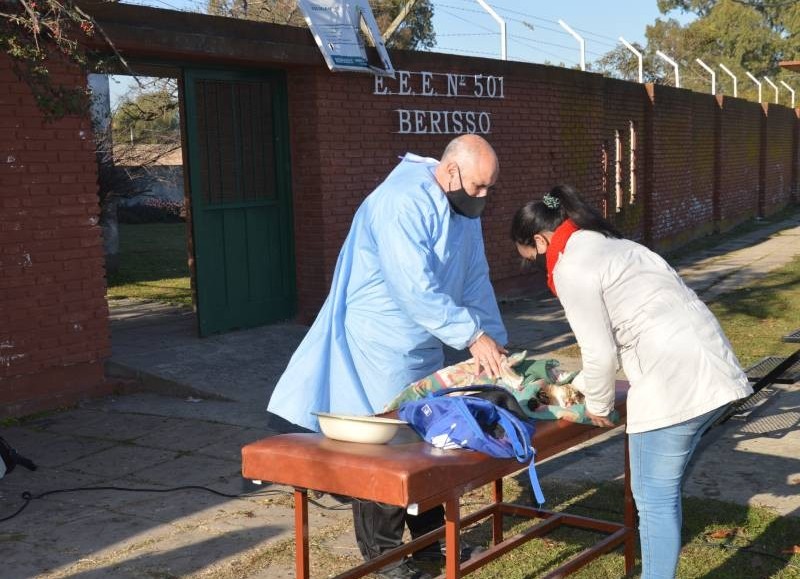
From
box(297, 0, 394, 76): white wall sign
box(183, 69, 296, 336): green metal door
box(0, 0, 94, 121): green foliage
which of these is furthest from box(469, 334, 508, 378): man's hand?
box(297, 0, 394, 76): white wall sign

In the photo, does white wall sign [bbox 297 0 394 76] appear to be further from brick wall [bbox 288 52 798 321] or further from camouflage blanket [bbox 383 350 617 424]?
camouflage blanket [bbox 383 350 617 424]

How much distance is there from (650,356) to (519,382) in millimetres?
725

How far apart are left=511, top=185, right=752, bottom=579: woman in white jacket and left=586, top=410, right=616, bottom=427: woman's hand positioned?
116mm

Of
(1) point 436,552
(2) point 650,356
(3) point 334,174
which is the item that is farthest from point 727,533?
(3) point 334,174

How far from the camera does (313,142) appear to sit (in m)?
10.5

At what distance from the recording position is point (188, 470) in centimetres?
655

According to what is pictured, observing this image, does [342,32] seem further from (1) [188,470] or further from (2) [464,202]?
(2) [464,202]

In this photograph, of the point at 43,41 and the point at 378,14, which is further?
the point at 378,14

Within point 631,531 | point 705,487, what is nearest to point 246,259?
point 705,487

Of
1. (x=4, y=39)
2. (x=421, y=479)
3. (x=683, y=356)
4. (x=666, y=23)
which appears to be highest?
(x=666, y=23)

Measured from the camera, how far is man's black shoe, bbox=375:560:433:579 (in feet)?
15.6

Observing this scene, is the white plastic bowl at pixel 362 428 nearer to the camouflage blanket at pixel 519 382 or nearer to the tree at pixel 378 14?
the camouflage blanket at pixel 519 382

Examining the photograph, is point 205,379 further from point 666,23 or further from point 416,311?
point 666,23

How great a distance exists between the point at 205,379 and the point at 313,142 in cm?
290
